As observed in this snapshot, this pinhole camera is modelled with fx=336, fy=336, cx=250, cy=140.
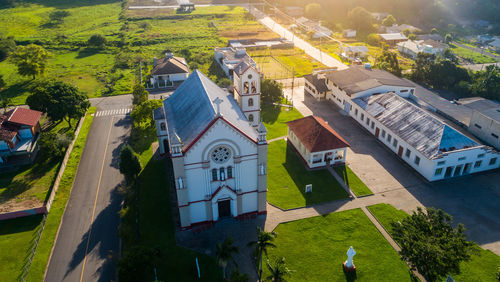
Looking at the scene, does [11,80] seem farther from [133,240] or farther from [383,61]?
[383,61]

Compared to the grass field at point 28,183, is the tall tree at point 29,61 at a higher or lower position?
higher

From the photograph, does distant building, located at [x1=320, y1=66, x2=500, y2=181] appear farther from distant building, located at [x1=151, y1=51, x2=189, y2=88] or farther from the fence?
the fence

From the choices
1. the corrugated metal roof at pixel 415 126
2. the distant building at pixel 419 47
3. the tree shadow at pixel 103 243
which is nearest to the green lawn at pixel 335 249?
the corrugated metal roof at pixel 415 126

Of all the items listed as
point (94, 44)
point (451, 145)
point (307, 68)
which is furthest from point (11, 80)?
point (451, 145)

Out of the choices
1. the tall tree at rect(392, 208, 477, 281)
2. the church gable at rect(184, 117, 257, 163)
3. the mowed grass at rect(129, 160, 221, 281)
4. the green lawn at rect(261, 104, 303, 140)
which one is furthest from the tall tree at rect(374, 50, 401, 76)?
the mowed grass at rect(129, 160, 221, 281)

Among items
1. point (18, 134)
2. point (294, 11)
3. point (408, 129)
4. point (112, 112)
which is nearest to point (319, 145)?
point (408, 129)

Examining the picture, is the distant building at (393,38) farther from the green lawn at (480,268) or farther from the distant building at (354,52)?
the green lawn at (480,268)
